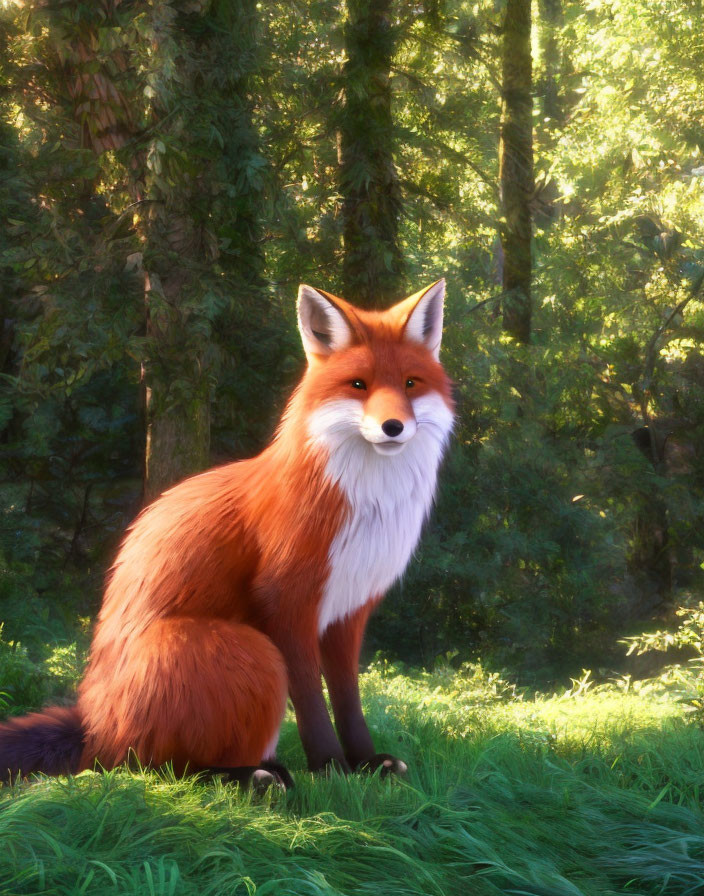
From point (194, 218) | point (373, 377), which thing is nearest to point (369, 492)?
point (373, 377)

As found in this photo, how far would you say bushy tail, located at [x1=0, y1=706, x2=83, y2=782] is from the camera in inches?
147

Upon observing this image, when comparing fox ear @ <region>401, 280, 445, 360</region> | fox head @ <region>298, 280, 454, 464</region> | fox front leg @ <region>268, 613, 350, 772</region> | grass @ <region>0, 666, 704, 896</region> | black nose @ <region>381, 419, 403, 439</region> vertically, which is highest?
fox ear @ <region>401, 280, 445, 360</region>

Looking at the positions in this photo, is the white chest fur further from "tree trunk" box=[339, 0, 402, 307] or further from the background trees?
"tree trunk" box=[339, 0, 402, 307]

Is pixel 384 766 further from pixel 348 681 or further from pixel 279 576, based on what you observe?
pixel 279 576

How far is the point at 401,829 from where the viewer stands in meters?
3.23

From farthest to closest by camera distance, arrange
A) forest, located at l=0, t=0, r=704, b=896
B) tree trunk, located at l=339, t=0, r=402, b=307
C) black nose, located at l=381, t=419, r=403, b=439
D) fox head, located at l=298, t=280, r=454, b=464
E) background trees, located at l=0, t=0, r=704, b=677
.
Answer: tree trunk, located at l=339, t=0, r=402, b=307 < background trees, located at l=0, t=0, r=704, b=677 < fox head, located at l=298, t=280, r=454, b=464 < black nose, located at l=381, t=419, r=403, b=439 < forest, located at l=0, t=0, r=704, b=896

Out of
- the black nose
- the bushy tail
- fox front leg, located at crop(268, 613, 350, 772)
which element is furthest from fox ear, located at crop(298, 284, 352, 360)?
Answer: the bushy tail

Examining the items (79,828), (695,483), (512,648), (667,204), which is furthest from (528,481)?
(79,828)

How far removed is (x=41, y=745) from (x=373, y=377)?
203 centimetres

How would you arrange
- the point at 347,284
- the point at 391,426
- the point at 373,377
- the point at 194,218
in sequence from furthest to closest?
the point at 347,284
the point at 194,218
the point at 373,377
the point at 391,426

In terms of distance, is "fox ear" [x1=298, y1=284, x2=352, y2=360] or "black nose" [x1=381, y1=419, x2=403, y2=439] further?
"fox ear" [x1=298, y1=284, x2=352, y2=360]

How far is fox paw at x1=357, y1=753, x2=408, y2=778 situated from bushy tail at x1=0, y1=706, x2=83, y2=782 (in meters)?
1.19

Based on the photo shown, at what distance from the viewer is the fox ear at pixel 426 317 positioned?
12.7 feet

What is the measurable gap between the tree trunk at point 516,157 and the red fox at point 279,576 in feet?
31.3
